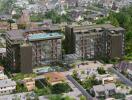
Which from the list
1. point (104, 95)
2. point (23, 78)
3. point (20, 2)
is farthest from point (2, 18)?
point (104, 95)

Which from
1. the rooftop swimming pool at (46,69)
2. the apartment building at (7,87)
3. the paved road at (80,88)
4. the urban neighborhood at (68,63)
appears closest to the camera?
the paved road at (80,88)

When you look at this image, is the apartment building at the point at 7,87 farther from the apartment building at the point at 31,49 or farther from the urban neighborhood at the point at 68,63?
the apartment building at the point at 31,49

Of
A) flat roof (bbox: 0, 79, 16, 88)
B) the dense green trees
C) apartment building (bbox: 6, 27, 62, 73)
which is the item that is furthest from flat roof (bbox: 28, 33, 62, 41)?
the dense green trees

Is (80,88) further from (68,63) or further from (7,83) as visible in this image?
(68,63)

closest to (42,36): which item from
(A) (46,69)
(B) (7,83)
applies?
(A) (46,69)

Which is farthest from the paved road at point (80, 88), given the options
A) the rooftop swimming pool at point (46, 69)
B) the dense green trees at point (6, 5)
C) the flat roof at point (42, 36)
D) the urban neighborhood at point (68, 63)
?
the dense green trees at point (6, 5)

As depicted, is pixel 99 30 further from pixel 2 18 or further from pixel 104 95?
pixel 2 18

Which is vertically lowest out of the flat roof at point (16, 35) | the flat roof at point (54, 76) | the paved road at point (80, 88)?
the paved road at point (80, 88)

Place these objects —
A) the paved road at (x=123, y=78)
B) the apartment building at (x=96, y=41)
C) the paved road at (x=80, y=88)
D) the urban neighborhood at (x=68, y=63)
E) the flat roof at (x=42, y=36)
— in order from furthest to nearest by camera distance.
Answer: the apartment building at (x=96, y=41) < the flat roof at (x=42, y=36) < the paved road at (x=123, y=78) < the urban neighborhood at (x=68, y=63) < the paved road at (x=80, y=88)
